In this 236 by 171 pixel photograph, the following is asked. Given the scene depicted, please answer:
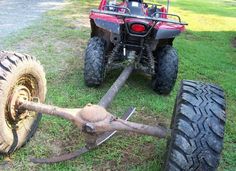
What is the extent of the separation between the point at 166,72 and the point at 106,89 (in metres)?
0.86

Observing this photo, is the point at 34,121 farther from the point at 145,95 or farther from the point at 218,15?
the point at 218,15

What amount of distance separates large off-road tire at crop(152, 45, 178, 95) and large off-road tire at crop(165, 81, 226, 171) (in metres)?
2.15

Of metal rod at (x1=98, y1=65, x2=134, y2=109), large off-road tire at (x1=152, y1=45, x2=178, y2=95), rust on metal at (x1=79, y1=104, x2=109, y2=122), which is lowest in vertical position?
large off-road tire at (x1=152, y1=45, x2=178, y2=95)

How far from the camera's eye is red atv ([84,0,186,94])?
4578 millimetres

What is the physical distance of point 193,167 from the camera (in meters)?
2.53

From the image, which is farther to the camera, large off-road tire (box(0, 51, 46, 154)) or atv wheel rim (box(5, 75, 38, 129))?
atv wheel rim (box(5, 75, 38, 129))

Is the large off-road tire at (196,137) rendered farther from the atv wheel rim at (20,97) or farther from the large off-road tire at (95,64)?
the large off-road tire at (95,64)

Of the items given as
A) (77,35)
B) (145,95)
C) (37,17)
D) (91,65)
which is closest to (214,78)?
(145,95)

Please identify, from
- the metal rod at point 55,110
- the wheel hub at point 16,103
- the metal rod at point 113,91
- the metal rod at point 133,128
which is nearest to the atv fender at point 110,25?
the metal rod at point 113,91

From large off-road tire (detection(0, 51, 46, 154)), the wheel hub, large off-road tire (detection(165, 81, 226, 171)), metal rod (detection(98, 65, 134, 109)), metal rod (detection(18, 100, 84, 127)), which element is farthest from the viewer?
metal rod (detection(98, 65, 134, 109))

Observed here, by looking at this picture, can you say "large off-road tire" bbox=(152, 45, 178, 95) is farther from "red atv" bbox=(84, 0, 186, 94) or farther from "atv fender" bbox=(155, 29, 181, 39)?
"atv fender" bbox=(155, 29, 181, 39)

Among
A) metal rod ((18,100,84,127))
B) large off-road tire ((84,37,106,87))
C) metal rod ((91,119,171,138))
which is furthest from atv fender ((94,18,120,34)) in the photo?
metal rod ((91,119,171,138))

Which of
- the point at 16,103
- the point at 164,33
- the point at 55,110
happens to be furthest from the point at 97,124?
the point at 164,33

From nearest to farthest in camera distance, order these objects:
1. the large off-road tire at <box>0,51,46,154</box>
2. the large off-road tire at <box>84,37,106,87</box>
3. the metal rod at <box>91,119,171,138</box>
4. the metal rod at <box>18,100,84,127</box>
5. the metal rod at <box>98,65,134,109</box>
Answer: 1. the metal rod at <box>91,119,171,138</box>
2. the metal rod at <box>18,100,84,127</box>
3. the large off-road tire at <box>0,51,46,154</box>
4. the metal rod at <box>98,65,134,109</box>
5. the large off-road tire at <box>84,37,106,87</box>
